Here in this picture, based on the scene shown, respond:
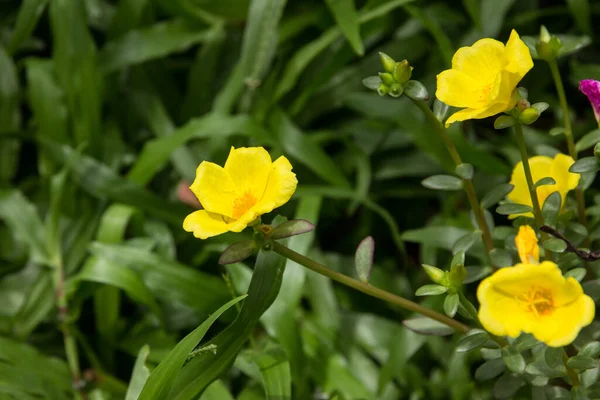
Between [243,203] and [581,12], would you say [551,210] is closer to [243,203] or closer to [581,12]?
[243,203]

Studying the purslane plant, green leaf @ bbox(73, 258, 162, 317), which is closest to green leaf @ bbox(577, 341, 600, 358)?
the purslane plant

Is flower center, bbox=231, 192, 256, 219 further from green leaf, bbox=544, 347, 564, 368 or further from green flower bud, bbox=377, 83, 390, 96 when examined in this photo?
green leaf, bbox=544, 347, 564, 368

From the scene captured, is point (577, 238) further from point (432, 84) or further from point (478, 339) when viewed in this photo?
point (432, 84)

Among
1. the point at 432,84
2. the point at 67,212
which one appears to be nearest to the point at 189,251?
the point at 67,212

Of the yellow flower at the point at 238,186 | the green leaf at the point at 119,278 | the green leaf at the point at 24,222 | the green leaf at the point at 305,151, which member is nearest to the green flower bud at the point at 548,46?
the yellow flower at the point at 238,186

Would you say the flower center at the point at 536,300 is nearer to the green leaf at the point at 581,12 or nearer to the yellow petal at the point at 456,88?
the yellow petal at the point at 456,88
